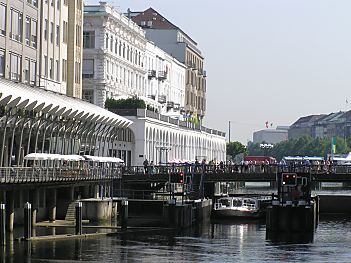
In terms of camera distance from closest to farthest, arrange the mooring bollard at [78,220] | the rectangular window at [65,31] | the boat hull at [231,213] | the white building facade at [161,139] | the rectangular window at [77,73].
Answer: the mooring bollard at [78,220] < the boat hull at [231,213] < the rectangular window at [65,31] < the rectangular window at [77,73] < the white building facade at [161,139]

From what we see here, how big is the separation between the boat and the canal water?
18.0 meters

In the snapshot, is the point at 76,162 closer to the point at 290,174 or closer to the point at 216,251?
the point at 290,174

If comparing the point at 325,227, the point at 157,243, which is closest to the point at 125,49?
the point at 325,227

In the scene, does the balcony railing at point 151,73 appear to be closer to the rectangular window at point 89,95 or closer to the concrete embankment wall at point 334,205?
the rectangular window at point 89,95

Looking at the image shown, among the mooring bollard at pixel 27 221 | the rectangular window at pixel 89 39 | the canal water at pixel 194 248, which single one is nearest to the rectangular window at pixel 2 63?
the canal water at pixel 194 248

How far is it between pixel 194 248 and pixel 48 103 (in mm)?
23490

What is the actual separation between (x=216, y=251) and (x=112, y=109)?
7383 cm

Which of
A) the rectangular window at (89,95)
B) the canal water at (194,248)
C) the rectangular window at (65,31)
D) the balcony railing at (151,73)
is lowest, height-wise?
the canal water at (194,248)

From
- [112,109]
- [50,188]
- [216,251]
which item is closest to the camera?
[216,251]

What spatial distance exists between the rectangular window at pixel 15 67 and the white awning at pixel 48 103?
2302 millimetres

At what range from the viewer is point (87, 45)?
151 meters

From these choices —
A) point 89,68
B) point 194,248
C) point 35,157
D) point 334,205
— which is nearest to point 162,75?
point 89,68

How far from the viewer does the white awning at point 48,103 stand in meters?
83.8

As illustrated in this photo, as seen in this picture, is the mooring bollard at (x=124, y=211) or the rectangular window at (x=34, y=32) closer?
the mooring bollard at (x=124, y=211)
